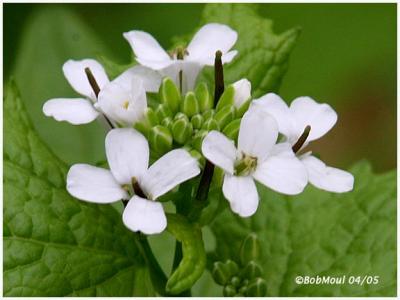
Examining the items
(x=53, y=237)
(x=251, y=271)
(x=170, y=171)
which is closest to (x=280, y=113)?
(x=170, y=171)

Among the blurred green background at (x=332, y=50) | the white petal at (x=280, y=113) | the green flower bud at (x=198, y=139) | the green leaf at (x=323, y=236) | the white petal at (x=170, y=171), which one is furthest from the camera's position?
the blurred green background at (x=332, y=50)

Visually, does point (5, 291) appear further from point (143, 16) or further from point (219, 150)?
point (143, 16)

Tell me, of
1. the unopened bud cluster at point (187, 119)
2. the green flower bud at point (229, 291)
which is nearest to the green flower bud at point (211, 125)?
the unopened bud cluster at point (187, 119)

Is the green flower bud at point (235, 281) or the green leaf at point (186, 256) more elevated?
the green leaf at point (186, 256)

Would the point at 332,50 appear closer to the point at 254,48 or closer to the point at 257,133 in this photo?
the point at 254,48

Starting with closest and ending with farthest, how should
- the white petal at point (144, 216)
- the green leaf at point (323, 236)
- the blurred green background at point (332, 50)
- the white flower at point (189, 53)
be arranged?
1. the white petal at point (144, 216)
2. the white flower at point (189, 53)
3. the green leaf at point (323, 236)
4. the blurred green background at point (332, 50)

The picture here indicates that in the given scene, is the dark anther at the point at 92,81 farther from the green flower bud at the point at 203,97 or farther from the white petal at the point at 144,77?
the green flower bud at the point at 203,97
